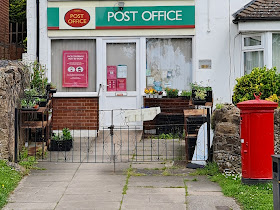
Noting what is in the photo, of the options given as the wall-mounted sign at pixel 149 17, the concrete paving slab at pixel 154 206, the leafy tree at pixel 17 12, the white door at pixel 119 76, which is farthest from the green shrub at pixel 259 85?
the leafy tree at pixel 17 12

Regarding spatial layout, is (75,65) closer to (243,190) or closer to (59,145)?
(59,145)

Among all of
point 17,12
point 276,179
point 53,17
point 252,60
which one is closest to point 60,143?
point 53,17

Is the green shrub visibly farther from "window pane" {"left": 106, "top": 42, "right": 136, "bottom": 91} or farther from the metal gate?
"window pane" {"left": 106, "top": 42, "right": 136, "bottom": 91}

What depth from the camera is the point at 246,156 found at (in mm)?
7371

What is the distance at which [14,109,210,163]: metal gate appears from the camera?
932 centimetres

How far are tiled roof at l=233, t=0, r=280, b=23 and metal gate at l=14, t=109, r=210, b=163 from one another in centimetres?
320

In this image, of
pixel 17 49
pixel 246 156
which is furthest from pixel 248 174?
pixel 17 49

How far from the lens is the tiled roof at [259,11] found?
12461 mm

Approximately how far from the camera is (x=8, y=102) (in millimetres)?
8938

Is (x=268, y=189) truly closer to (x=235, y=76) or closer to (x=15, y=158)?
(x=15, y=158)

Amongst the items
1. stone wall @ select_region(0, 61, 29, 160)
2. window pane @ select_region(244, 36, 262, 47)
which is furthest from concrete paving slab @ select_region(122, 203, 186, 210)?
window pane @ select_region(244, 36, 262, 47)

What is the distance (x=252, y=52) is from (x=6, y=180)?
7.97 metres

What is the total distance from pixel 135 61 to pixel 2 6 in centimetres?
668

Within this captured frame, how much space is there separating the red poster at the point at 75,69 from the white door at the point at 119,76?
0.53 metres
